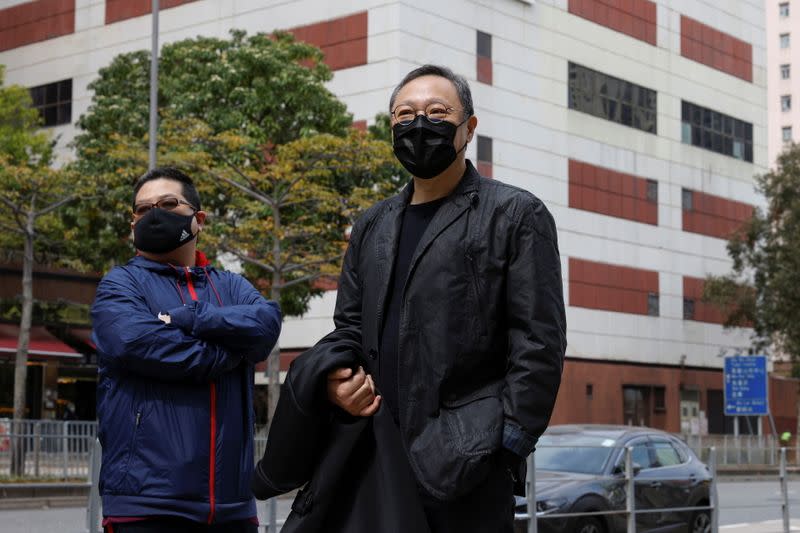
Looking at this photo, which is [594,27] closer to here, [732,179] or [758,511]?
[732,179]

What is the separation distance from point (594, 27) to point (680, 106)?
21.8 ft

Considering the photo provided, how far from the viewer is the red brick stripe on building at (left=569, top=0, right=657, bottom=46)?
52.4 meters

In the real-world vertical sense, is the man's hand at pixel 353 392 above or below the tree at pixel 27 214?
below

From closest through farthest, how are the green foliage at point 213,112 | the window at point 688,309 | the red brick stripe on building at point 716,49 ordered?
the green foliage at point 213,112, the window at point 688,309, the red brick stripe on building at point 716,49

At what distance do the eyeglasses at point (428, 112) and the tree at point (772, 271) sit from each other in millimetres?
49923

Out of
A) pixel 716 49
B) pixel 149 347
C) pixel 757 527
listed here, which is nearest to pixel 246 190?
pixel 757 527

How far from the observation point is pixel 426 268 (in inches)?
150

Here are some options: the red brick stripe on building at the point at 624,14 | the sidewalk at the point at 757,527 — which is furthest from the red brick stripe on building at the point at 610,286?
the sidewalk at the point at 757,527

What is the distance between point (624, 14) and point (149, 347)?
52144mm

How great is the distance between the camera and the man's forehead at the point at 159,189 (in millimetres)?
4758

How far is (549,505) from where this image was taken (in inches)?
469

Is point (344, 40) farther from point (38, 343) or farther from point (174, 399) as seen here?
point (174, 399)

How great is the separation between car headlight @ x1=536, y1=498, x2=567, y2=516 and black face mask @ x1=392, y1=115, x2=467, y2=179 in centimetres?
812

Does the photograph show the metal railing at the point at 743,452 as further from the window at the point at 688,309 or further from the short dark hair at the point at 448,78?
the short dark hair at the point at 448,78
